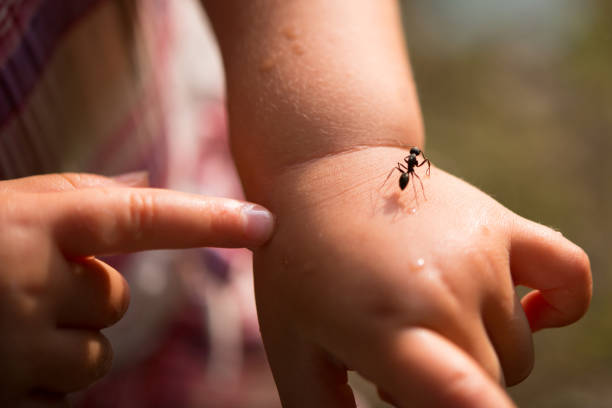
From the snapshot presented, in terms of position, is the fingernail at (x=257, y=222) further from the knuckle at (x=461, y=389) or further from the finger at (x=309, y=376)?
the knuckle at (x=461, y=389)

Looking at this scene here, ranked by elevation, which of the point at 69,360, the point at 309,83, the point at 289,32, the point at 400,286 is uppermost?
the point at 289,32

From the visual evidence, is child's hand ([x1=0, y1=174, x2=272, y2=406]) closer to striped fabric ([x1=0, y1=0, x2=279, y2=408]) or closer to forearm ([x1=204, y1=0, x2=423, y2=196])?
forearm ([x1=204, y1=0, x2=423, y2=196])

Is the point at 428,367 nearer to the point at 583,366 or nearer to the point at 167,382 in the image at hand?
the point at 167,382

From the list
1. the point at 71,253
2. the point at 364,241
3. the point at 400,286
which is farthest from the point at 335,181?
the point at 71,253

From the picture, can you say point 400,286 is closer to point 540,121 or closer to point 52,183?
point 52,183

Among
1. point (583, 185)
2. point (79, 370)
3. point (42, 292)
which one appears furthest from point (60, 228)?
point (583, 185)

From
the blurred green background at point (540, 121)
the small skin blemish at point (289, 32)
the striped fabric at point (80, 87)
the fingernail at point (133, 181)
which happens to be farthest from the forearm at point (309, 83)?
the blurred green background at point (540, 121)

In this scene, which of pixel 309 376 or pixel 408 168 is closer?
pixel 309 376
